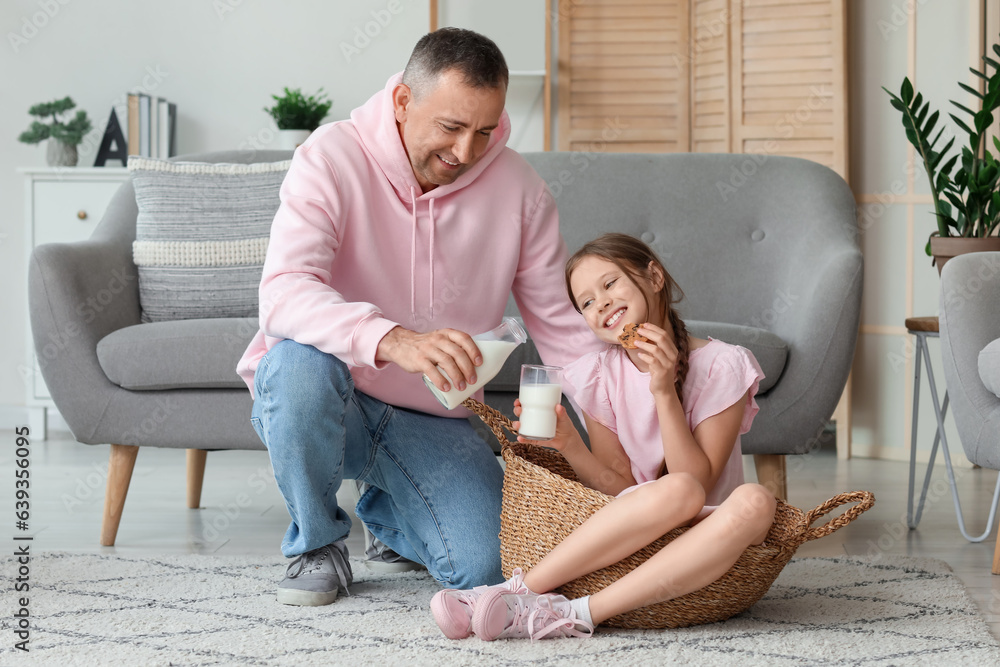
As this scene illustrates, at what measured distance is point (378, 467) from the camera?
65.3 inches

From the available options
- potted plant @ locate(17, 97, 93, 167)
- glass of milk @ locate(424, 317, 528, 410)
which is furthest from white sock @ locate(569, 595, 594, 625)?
potted plant @ locate(17, 97, 93, 167)

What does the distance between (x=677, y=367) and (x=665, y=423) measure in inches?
4.4

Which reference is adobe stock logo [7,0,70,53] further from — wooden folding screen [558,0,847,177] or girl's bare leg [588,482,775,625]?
girl's bare leg [588,482,775,625]

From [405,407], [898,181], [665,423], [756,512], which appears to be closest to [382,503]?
[405,407]

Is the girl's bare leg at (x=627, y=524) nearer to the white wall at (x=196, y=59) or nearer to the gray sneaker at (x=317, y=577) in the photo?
the gray sneaker at (x=317, y=577)

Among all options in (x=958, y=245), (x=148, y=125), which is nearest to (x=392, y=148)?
(x=958, y=245)

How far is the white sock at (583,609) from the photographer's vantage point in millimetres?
1365

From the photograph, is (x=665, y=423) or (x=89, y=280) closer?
(x=665, y=423)

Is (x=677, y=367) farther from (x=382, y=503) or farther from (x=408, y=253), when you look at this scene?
(x=382, y=503)

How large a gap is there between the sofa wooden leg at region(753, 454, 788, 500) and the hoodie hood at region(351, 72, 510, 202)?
90 centimetres

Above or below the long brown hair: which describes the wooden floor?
below

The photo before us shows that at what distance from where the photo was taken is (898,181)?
3.31 m

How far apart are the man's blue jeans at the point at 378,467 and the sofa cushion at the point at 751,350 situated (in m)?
0.31

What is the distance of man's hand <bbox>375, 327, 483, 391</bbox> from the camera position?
1.30m
